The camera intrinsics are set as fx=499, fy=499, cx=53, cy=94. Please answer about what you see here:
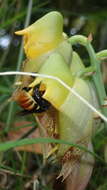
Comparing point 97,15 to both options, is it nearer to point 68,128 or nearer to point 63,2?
point 63,2

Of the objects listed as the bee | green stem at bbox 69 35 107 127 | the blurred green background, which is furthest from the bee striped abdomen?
the blurred green background

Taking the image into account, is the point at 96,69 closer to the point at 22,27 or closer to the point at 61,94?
the point at 61,94

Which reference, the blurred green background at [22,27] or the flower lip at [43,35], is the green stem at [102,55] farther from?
the blurred green background at [22,27]

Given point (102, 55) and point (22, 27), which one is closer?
point (102, 55)

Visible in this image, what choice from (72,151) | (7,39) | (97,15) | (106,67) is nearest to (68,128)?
(72,151)

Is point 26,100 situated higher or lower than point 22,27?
higher

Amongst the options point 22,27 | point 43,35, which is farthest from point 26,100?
point 22,27

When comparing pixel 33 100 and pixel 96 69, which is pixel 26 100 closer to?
pixel 33 100

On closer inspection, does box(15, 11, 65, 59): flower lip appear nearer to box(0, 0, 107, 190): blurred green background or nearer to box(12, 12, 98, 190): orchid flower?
box(12, 12, 98, 190): orchid flower
